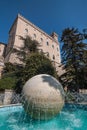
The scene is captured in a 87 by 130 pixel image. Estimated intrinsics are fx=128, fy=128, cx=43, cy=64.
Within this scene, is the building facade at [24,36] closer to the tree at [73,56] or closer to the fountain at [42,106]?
the tree at [73,56]

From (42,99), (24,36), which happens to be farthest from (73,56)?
(24,36)

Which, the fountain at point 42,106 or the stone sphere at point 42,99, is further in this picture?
the stone sphere at point 42,99

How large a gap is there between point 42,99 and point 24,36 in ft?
96.8

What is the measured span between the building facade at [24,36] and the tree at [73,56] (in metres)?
11.5

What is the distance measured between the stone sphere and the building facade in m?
22.5

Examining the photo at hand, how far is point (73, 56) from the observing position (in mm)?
16812

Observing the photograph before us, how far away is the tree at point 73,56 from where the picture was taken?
1653cm

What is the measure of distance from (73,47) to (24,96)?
12.3m

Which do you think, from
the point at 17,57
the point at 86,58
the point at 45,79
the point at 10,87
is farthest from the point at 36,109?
the point at 17,57

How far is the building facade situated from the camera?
30500mm

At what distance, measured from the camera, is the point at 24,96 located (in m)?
6.27

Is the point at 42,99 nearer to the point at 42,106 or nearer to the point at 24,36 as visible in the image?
the point at 42,106

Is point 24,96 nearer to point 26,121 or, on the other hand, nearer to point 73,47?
point 26,121

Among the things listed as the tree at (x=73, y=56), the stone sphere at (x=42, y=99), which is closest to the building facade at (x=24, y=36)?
the tree at (x=73, y=56)
